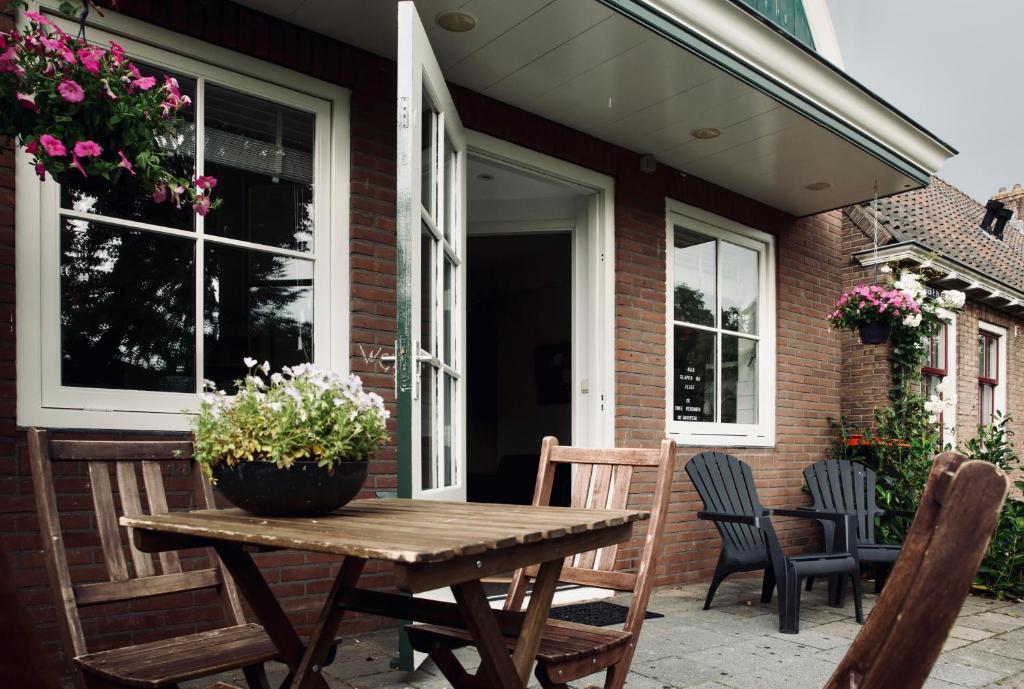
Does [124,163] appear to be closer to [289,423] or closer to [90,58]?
[90,58]

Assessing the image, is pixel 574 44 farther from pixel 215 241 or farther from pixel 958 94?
pixel 958 94

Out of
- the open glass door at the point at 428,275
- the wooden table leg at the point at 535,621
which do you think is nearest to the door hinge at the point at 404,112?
the open glass door at the point at 428,275

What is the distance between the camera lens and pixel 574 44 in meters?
3.71

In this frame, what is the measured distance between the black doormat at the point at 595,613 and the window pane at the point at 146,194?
2.66 metres

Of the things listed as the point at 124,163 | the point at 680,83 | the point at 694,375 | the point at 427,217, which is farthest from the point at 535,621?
the point at 694,375

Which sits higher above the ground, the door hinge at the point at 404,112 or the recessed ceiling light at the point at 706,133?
the recessed ceiling light at the point at 706,133

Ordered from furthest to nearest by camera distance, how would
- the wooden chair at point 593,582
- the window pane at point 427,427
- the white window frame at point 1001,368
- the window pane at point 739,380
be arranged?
the white window frame at point 1001,368
the window pane at point 739,380
the window pane at point 427,427
the wooden chair at point 593,582

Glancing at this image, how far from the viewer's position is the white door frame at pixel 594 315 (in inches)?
197

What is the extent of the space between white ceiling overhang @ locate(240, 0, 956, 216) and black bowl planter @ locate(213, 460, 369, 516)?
237 centimetres

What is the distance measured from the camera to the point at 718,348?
5.91m

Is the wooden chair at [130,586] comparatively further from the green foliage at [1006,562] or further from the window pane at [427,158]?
the green foliage at [1006,562]

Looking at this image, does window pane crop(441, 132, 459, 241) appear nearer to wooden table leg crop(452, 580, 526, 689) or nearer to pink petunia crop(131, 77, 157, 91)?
pink petunia crop(131, 77, 157, 91)

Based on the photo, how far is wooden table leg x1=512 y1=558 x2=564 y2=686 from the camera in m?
1.61

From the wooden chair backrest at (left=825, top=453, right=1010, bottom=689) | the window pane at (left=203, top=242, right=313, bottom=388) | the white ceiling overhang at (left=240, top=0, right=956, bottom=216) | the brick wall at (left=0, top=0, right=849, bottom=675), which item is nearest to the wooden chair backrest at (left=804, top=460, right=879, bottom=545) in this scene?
the brick wall at (left=0, top=0, right=849, bottom=675)
